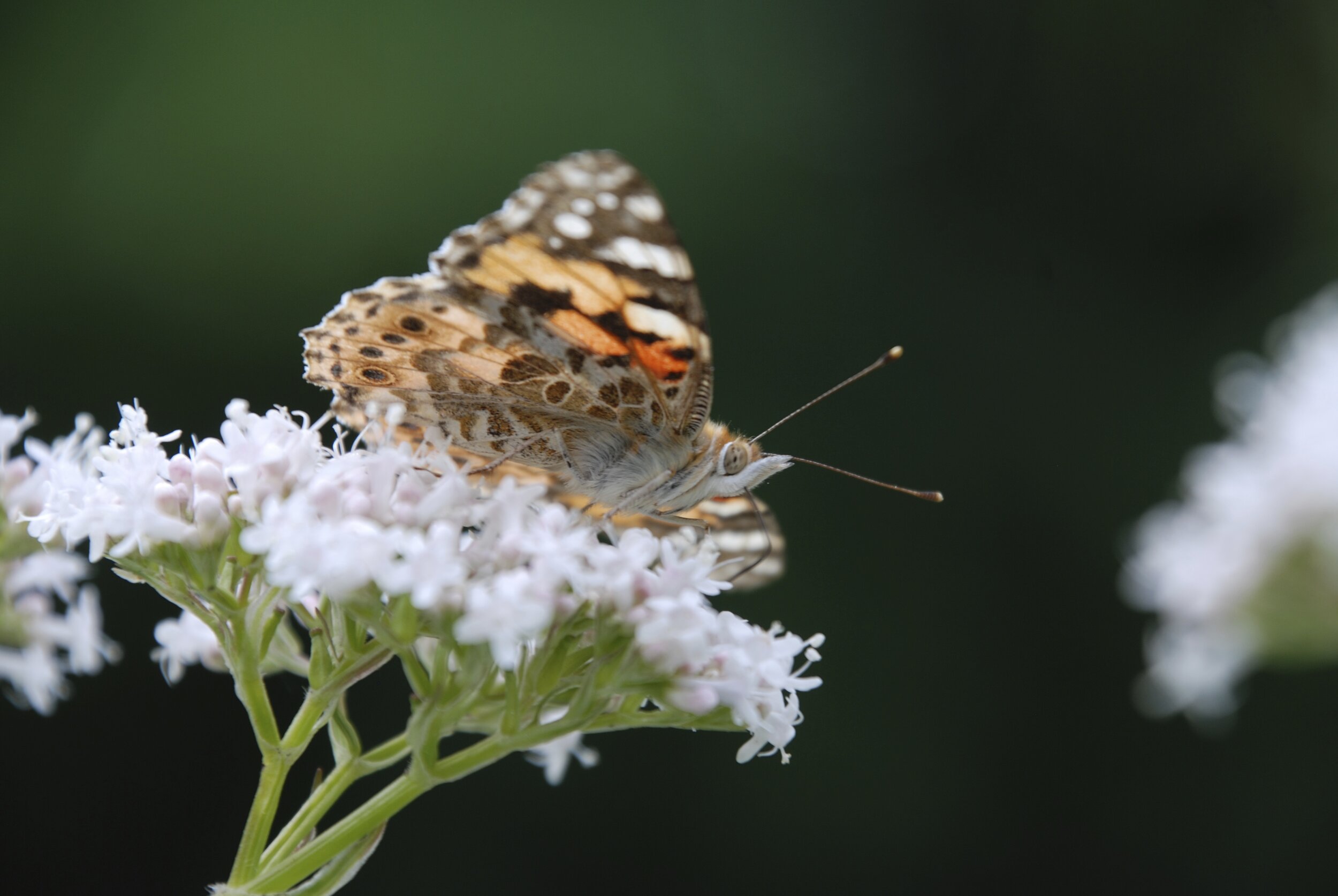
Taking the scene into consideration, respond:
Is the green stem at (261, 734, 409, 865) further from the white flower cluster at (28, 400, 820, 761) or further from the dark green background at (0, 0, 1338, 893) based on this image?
the dark green background at (0, 0, 1338, 893)

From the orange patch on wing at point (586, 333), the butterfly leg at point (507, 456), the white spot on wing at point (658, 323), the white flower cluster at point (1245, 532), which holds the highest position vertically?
the white flower cluster at point (1245, 532)

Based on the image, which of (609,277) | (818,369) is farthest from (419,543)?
(818,369)

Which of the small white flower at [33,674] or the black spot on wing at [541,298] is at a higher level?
the black spot on wing at [541,298]

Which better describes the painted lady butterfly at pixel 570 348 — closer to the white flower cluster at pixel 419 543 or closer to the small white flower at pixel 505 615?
the white flower cluster at pixel 419 543

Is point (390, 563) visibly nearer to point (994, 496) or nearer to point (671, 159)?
point (671, 159)

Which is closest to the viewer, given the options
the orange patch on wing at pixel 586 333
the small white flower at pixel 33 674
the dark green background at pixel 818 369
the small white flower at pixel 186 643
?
the small white flower at pixel 33 674

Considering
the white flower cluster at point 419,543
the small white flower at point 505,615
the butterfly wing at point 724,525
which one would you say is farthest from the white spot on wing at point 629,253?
the small white flower at point 505,615

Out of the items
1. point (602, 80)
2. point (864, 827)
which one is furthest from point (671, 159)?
point (864, 827)

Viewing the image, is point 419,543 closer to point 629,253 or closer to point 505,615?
point 505,615
